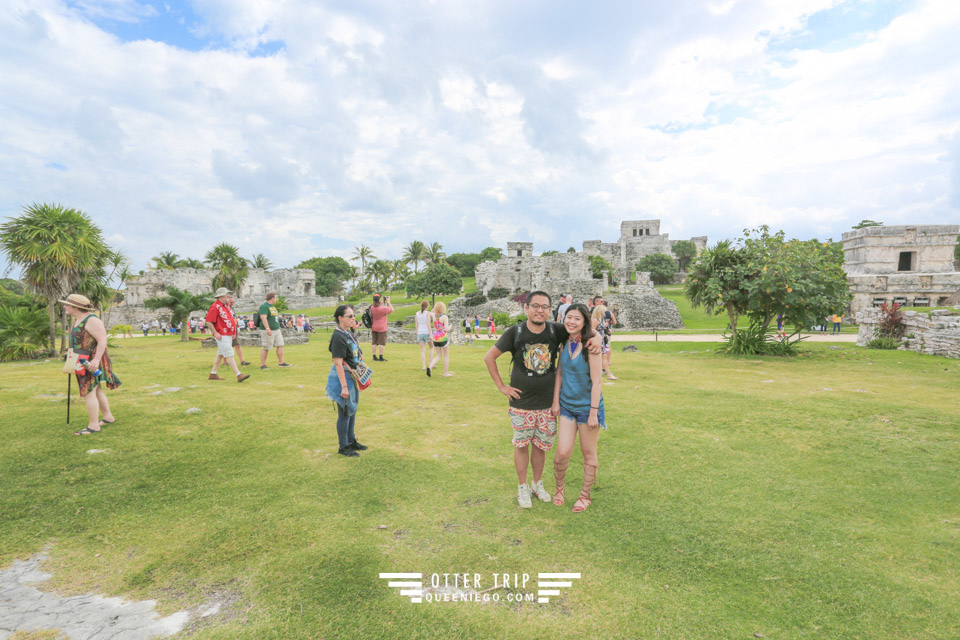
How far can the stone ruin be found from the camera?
41.3 metres

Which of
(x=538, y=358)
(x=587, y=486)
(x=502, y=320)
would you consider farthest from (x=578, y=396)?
(x=502, y=320)

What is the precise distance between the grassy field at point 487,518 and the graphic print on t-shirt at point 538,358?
1250mm

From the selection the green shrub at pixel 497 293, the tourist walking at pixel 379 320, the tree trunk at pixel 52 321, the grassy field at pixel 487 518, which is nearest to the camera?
the grassy field at pixel 487 518

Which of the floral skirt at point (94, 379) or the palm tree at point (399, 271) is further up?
the palm tree at point (399, 271)

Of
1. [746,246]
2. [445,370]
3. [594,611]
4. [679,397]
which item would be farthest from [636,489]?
[746,246]

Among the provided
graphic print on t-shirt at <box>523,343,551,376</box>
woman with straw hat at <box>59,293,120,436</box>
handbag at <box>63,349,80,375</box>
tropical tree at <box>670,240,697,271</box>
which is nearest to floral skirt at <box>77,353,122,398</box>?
woman with straw hat at <box>59,293,120,436</box>

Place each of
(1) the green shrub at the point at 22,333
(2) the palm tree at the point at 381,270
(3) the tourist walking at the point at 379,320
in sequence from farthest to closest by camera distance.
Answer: (2) the palm tree at the point at 381,270
(1) the green shrub at the point at 22,333
(3) the tourist walking at the point at 379,320

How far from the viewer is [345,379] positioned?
16.2ft

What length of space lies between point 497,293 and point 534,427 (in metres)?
40.7

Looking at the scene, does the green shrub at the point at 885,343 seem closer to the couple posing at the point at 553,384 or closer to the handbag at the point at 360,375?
the couple posing at the point at 553,384

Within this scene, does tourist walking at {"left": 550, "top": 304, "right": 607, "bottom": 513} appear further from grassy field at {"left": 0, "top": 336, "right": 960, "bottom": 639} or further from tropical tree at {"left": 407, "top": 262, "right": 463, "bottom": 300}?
tropical tree at {"left": 407, "top": 262, "right": 463, "bottom": 300}

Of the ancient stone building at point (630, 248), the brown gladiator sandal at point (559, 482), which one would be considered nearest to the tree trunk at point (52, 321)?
the brown gladiator sandal at point (559, 482)

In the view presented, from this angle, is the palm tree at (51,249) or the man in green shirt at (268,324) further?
the palm tree at (51,249)

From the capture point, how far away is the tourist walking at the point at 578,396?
3.72 m
